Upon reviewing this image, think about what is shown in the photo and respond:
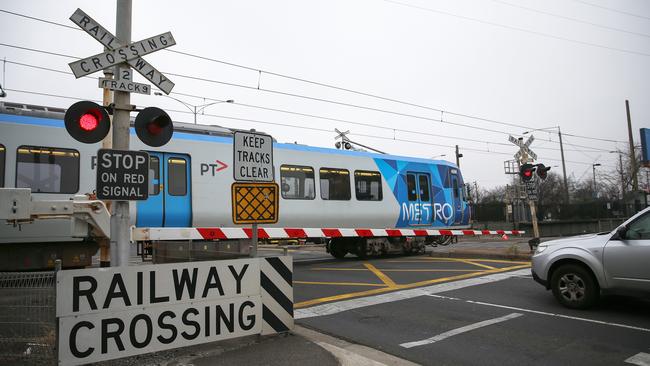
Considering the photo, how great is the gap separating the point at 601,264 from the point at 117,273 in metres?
6.59

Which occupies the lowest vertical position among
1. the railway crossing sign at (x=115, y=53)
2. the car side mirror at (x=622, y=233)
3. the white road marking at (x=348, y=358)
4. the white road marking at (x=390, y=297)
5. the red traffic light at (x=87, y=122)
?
the white road marking at (x=348, y=358)

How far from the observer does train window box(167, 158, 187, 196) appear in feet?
36.6

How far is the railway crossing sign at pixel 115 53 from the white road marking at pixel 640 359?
20.1ft

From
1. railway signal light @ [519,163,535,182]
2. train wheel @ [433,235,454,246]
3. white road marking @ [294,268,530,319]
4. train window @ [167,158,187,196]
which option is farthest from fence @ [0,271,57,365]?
train wheel @ [433,235,454,246]

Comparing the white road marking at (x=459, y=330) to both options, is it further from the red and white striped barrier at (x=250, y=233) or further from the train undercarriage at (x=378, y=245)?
the train undercarriage at (x=378, y=245)

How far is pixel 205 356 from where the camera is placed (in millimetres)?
4832

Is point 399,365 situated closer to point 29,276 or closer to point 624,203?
point 29,276

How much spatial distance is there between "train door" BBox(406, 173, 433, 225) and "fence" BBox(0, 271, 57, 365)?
13.2m

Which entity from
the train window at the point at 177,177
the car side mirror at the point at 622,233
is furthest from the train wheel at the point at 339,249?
the car side mirror at the point at 622,233

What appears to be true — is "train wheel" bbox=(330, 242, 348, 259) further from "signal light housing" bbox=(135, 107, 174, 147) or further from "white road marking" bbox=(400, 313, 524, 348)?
"signal light housing" bbox=(135, 107, 174, 147)

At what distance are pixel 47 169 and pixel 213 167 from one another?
12.3ft

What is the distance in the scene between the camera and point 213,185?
11766 mm

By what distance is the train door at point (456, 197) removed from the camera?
18.0 metres

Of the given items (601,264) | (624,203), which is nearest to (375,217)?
(601,264)
